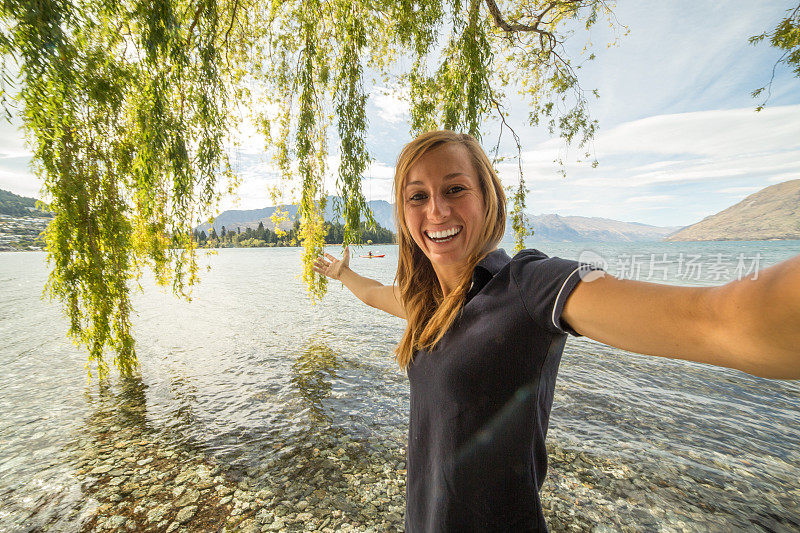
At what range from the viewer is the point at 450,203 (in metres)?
1.89

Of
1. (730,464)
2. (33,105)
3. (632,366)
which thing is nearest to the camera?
(33,105)

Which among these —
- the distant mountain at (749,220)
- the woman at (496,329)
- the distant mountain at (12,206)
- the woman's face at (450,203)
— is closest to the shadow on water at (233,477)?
the woman at (496,329)

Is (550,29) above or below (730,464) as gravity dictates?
above

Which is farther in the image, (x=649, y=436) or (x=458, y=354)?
(x=649, y=436)

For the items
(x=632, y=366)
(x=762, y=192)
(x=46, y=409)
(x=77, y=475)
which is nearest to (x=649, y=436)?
(x=632, y=366)

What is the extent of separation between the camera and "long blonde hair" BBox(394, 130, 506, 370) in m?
1.70

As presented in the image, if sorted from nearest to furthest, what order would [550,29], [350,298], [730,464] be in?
1. [730,464]
2. [550,29]
3. [350,298]

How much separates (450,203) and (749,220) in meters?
112

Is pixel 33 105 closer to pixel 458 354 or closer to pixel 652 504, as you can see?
pixel 458 354

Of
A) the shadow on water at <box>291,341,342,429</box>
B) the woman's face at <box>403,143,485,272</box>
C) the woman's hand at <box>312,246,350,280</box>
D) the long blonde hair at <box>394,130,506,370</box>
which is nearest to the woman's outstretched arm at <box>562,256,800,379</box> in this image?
the long blonde hair at <box>394,130,506,370</box>

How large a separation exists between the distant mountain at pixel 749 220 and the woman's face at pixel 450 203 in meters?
91.2

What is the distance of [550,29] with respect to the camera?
8898mm

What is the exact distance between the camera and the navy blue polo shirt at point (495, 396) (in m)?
1.27

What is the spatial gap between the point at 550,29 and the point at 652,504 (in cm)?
1059
